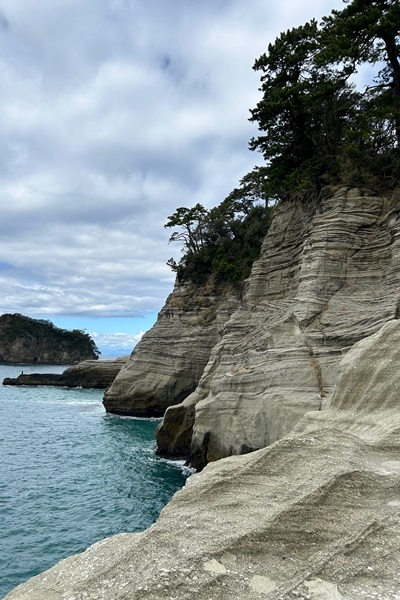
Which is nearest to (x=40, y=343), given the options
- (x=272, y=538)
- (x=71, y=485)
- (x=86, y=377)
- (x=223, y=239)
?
(x=86, y=377)

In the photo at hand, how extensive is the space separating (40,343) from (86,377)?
68.0 metres

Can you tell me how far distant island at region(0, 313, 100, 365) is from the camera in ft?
417

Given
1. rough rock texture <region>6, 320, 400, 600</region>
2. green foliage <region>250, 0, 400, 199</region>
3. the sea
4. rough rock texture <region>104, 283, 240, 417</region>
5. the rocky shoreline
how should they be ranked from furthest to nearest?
rough rock texture <region>104, 283, 240, 417</region>
green foliage <region>250, 0, 400, 199</region>
the sea
the rocky shoreline
rough rock texture <region>6, 320, 400, 600</region>

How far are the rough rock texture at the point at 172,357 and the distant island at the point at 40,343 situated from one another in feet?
305

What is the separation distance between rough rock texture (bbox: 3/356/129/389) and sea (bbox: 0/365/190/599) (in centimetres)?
2707

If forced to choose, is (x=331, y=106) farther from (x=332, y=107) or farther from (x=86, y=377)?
(x=86, y=377)

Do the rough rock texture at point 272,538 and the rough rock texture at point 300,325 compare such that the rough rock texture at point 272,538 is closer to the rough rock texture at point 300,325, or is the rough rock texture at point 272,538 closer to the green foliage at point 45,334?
the rough rock texture at point 300,325

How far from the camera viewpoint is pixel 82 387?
6800 cm

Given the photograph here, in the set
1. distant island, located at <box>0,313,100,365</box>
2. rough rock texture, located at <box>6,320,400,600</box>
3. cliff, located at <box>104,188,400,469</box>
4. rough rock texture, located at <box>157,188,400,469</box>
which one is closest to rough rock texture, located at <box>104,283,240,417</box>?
cliff, located at <box>104,188,400,469</box>

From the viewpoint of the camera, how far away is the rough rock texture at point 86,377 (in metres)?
65.9

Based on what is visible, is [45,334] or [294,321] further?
[45,334]

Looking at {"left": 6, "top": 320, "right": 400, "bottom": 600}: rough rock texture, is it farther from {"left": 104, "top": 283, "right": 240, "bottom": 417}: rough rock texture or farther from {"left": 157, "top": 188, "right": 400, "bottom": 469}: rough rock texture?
{"left": 104, "top": 283, "right": 240, "bottom": 417}: rough rock texture

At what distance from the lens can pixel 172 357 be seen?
39562mm

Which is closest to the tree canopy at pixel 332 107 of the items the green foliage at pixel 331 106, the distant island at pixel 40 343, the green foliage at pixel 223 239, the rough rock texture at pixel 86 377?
the green foliage at pixel 331 106
